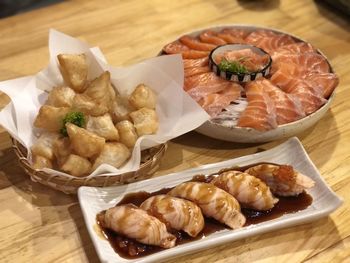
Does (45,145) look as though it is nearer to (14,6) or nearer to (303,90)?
(303,90)

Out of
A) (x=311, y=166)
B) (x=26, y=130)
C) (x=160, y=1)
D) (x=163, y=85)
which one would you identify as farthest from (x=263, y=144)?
(x=160, y=1)

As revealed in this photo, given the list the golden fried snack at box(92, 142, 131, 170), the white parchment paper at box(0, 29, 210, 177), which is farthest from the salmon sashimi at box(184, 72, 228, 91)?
the golden fried snack at box(92, 142, 131, 170)

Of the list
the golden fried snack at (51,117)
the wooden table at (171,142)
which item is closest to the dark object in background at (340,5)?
the wooden table at (171,142)

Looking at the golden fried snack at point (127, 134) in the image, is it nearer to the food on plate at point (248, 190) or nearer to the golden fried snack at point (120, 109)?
the golden fried snack at point (120, 109)

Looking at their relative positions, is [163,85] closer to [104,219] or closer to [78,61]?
[78,61]

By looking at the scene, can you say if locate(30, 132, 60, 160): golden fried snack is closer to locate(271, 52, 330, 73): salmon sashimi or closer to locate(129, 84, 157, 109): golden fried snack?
locate(129, 84, 157, 109): golden fried snack

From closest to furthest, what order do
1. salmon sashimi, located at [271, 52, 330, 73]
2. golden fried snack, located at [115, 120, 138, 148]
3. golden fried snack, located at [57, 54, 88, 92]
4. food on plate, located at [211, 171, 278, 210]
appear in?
food on plate, located at [211, 171, 278, 210], golden fried snack, located at [115, 120, 138, 148], golden fried snack, located at [57, 54, 88, 92], salmon sashimi, located at [271, 52, 330, 73]

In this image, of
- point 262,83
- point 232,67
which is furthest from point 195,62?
point 262,83
